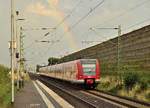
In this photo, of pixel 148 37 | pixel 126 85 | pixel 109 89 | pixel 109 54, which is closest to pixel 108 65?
pixel 109 54

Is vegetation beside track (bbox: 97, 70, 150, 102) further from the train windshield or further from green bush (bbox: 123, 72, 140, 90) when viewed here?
the train windshield

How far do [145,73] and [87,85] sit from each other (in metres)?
9.14

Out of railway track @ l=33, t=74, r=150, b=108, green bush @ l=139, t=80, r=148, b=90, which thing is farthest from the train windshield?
green bush @ l=139, t=80, r=148, b=90

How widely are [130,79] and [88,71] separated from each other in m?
6.10

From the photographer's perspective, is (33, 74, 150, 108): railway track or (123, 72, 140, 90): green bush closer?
(33, 74, 150, 108): railway track

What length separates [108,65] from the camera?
50.2 metres

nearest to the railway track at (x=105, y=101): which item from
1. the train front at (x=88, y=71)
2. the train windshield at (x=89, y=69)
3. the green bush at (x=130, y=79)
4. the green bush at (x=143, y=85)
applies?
the green bush at (x=143, y=85)

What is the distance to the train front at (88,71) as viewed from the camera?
43062 millimetres

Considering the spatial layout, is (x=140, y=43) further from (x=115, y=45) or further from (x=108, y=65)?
(x=108, y=65)

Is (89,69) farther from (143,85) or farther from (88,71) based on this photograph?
(143,85)

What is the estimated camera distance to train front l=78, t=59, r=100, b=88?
43.1 m

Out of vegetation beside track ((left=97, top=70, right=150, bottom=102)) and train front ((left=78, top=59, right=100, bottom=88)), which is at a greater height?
train front ((left=78, top=59, right=100, bottom=88))

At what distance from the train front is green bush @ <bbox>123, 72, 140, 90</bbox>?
4.77m

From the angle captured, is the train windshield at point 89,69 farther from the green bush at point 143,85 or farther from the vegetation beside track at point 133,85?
the green bush at point 143,85
